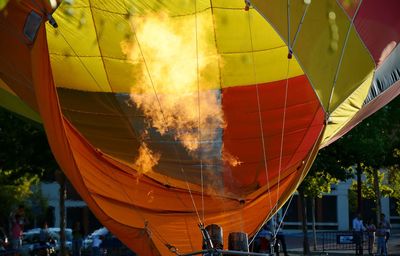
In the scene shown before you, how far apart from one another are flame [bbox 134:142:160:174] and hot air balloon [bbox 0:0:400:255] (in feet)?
0.07

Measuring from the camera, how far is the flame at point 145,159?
10.9 m

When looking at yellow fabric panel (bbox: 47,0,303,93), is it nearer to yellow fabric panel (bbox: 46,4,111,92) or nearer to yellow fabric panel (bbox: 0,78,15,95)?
yellow fabric panel (bbox: 46,4,111,92)

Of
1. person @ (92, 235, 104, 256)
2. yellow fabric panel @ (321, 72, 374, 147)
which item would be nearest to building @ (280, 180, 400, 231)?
person @ (92, 235, 104, 256)

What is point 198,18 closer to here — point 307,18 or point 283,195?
point 307,18

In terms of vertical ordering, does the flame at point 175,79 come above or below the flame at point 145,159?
above

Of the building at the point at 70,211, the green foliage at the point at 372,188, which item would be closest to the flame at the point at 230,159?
the green foliage at the point at 372,188

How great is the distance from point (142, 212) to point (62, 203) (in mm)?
13591

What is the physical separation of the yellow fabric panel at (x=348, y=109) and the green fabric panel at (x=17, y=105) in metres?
4.24

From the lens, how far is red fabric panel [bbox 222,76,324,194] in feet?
35.9

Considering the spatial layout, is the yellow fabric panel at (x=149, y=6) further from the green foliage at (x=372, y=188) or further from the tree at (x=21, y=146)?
the green foliage at (x=372, y=188)

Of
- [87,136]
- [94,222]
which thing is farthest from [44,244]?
[94,222]

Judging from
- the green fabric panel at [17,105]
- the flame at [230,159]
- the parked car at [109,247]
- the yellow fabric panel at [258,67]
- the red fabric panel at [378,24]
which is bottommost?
the parked car at [109,247]

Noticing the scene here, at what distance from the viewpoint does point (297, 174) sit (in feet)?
32.4

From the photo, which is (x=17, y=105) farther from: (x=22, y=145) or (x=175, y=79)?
(x=22, y=145)
